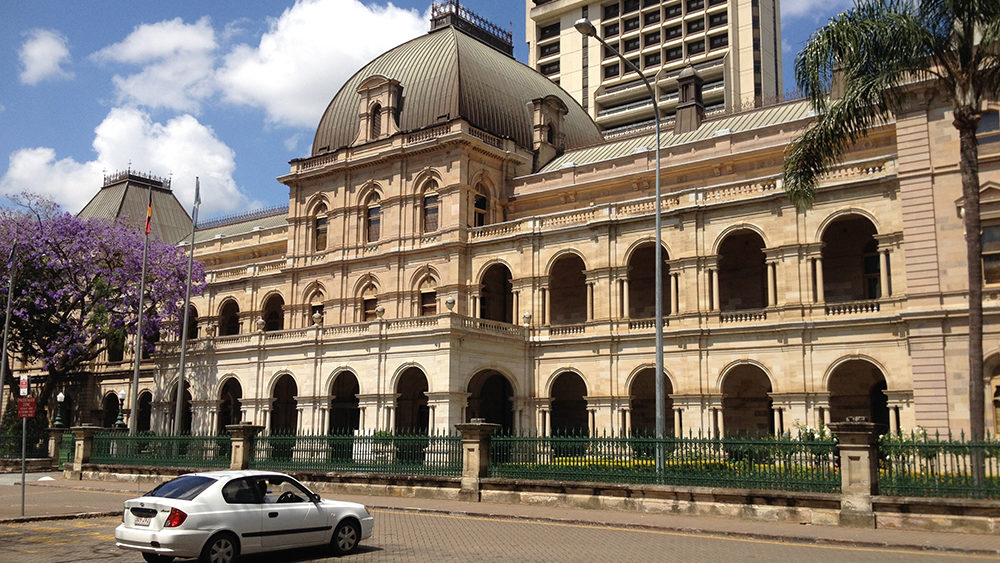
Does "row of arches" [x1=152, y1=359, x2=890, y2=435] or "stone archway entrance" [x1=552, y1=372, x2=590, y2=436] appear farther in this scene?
"stone archway entrance" [x1=552, y1=372, x2=590, y2=436]

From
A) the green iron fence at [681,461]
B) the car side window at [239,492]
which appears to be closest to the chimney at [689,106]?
the green iron fence at [681,461]

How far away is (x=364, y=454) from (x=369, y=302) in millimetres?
20131

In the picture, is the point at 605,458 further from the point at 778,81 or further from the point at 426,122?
the point at 778,81

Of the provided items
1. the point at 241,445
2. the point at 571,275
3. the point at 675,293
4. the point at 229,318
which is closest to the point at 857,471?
the point at 241,445

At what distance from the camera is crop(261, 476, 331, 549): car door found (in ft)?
43.4

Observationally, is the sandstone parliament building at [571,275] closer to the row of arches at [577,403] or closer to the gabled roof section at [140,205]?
the row of arches at [577,403]

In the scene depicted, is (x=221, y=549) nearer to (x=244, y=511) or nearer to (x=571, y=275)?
(x=244, y=511)

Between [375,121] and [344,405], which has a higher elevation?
[375,121]

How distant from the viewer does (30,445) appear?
3891cm

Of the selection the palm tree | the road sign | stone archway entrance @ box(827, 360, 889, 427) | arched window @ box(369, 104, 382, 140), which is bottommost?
the road sign

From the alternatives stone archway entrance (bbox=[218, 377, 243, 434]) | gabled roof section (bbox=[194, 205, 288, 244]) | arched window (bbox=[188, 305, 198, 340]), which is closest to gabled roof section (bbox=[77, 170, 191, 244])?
gabled roof section (bbox=[194, 205, 288, 244])

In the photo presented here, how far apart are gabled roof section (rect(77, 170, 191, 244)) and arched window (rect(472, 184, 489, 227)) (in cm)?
3090

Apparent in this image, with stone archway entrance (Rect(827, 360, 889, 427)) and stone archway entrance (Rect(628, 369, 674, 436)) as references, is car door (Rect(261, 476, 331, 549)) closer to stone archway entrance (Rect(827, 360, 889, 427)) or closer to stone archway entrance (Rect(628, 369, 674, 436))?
stone archway entrance (Rect(827, 360, 889, 427))

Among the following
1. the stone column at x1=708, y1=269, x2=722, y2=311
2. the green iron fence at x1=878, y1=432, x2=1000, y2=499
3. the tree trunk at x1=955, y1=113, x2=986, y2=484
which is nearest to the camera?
the green iron fence at x1=878, y1=432, x2=1000, y2=499
